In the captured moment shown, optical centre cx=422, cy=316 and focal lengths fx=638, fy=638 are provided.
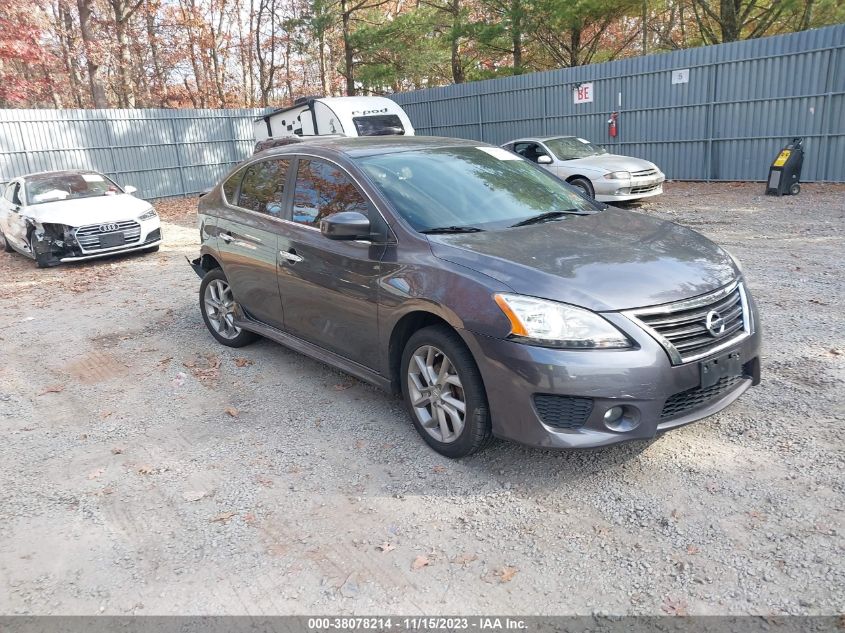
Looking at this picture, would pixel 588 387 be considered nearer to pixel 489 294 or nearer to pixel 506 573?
pixel 489 294

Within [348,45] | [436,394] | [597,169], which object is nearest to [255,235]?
[436,394]

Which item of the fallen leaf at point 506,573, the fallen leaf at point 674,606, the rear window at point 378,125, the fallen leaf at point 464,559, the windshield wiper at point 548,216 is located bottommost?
the fallen leaf at point 674,606

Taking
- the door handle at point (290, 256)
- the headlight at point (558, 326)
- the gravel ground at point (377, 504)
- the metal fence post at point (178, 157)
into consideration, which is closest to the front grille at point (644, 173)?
the gravel ground at point (377, 504)

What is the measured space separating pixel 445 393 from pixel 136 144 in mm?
18842

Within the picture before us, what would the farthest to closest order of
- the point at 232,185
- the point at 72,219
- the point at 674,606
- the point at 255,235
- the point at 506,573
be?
the point at 72,219 < the point at 232,185 < the point at 255,235 < the point at 506,573 < the point at 674,606

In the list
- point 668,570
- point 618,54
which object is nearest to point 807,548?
point 668,570

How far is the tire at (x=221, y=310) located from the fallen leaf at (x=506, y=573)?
3.60m

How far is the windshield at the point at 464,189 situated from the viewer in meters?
3.97

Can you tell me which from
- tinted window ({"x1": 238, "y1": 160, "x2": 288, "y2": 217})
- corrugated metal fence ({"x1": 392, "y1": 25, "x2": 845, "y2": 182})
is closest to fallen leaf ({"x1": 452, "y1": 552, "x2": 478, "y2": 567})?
tinted window ({"x1": 238, "y1": 160, "x2": 288, "y2": 217})

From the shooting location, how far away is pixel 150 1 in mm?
27562

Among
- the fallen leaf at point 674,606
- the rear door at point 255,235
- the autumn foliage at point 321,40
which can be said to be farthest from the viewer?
the autumn foliage at point 321,40

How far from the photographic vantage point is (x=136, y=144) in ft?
63.2

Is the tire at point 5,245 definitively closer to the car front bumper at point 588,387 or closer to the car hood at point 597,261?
the car hood at point 597,261

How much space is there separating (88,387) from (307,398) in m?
1.96
